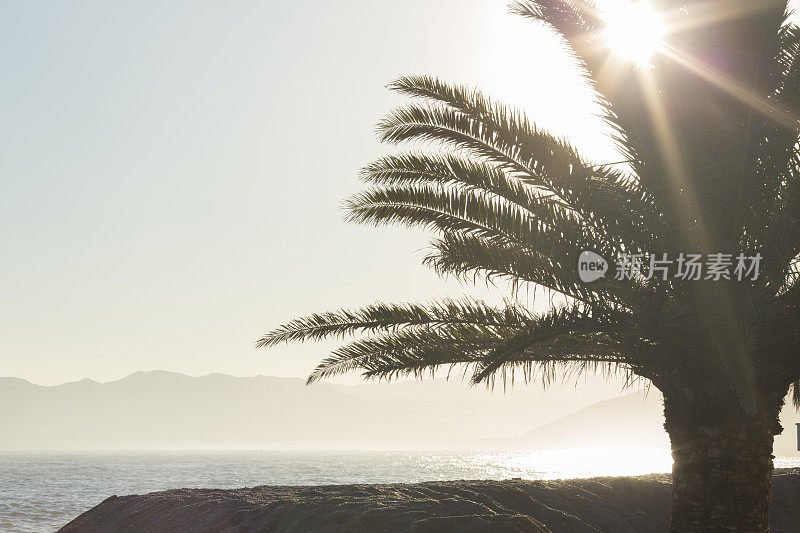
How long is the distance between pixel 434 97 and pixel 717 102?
3.49 m

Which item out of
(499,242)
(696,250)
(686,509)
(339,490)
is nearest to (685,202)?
(696,250)

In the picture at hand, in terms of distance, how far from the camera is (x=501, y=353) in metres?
6.43

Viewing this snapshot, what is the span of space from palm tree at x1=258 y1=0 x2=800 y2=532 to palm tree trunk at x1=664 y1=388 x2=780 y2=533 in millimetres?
17

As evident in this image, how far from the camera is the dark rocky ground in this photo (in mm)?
8062

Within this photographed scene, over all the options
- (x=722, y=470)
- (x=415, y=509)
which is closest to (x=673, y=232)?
(x=722, y=470)

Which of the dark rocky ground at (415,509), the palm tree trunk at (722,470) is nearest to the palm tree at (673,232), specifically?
the palm tree trunk at (722,470)

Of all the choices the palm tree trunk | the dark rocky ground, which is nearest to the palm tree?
the palm tree trunk

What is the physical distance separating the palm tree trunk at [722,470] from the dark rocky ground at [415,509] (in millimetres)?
1688

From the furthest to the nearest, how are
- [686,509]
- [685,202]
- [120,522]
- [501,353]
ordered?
[120,522] < [686,509] < [685,202] < [501,353]

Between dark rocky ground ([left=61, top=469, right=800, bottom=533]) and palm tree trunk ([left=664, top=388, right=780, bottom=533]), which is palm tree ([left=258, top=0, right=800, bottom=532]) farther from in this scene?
dark rocky ground ([left=61, top=469, right=800, bottom=533])

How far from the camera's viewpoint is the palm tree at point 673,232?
6684 millimetres

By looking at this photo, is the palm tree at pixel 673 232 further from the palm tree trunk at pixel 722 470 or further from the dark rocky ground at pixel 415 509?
the dark rocky ground at pixel 415 509

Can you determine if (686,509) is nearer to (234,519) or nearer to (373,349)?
(373,349)

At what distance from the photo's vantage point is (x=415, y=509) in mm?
8461
